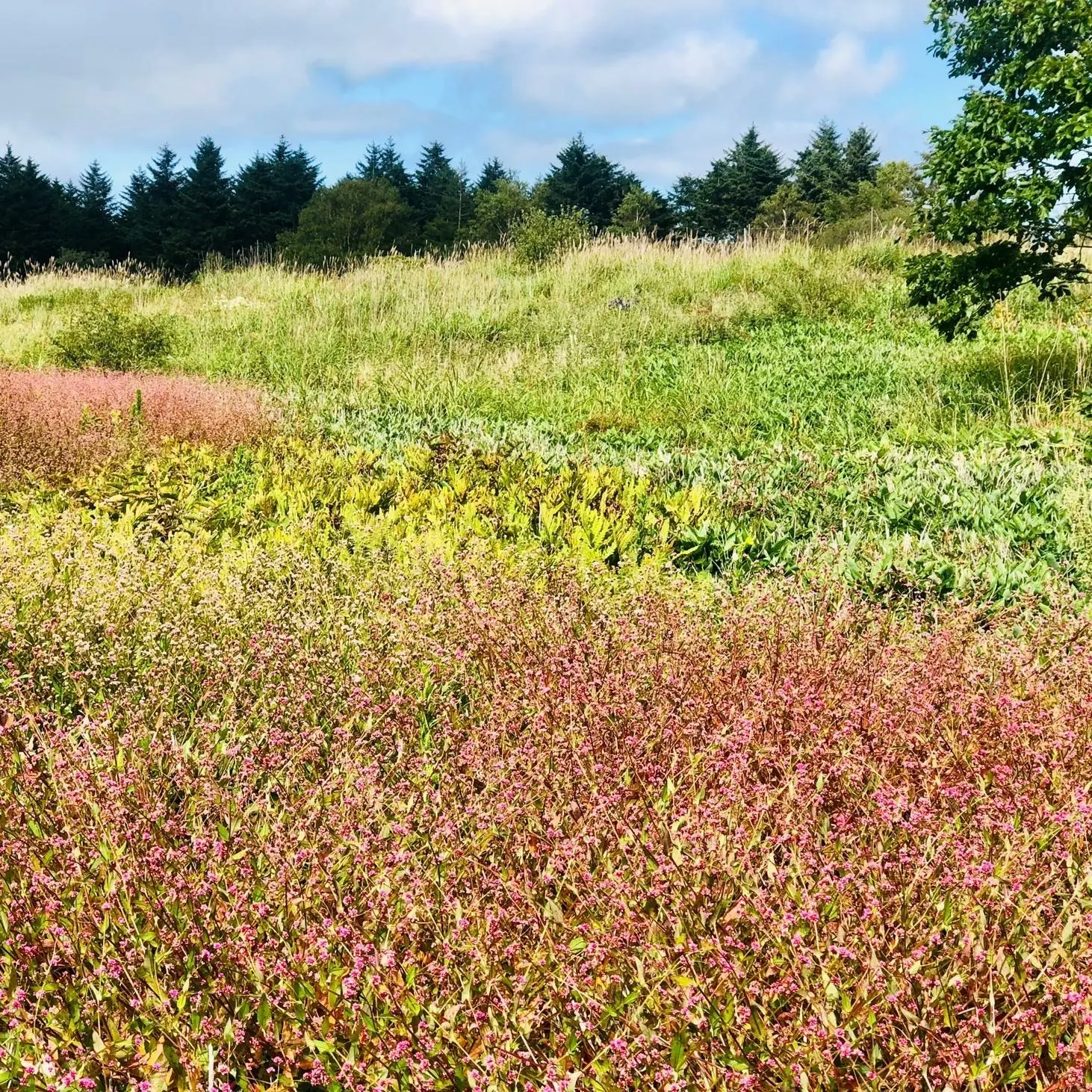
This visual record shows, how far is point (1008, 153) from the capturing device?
26.6 ft

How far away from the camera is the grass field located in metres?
1.64

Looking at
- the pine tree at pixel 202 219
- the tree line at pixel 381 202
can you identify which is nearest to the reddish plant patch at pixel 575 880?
the tree line at pixel 381 202

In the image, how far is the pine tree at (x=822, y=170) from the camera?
165 ft

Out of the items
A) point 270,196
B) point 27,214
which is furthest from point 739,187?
point 27,214

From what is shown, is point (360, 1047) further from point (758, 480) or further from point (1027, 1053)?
point (758, 480)

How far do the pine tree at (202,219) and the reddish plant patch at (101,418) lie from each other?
35.1m

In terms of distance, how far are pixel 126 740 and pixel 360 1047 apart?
133cm

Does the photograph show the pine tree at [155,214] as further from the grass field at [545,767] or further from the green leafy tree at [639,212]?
the grass field at [545,767]

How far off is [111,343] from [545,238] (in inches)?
358

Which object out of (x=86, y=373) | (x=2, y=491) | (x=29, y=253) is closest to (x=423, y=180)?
(x=29, y=253)

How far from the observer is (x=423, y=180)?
53562 millimetres

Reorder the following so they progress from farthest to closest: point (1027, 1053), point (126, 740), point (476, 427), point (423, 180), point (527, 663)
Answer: point (423, 180)
point (476, 427)
point (527, 663)
point (126, 740)
point (1027, 1053)

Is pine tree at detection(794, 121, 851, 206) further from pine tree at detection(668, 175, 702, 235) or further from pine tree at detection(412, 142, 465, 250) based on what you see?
pine tree at detection(412, 142, 465, 250)

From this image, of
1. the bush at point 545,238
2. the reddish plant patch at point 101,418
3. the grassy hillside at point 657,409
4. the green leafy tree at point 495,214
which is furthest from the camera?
the green leafy tree at point 495,214
